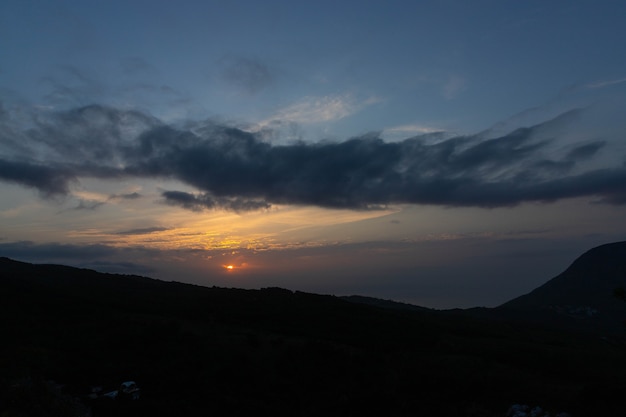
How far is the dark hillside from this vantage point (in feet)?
79.4

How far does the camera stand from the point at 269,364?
33156 millimetres

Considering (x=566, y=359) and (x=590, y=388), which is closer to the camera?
(x=590, y=388)

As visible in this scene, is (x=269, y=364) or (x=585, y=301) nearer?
(x=269, y=364)

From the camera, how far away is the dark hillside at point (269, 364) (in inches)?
952

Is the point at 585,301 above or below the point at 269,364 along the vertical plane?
below

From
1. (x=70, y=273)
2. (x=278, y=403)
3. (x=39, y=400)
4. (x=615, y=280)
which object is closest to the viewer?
(x=39, y=400)

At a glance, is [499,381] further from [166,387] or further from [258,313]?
[258,313]

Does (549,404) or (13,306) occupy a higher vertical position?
(13,306)

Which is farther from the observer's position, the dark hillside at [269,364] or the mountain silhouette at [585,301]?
the mountain silhouette at [585,301]

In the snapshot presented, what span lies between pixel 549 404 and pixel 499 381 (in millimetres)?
5146

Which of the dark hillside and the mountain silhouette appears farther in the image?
the mountain silhouette

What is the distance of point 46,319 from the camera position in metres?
42.3

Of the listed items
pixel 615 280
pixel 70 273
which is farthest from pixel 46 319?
pixel 615 280

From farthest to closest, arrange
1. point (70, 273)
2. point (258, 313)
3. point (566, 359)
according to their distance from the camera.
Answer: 1. point (70, 273)
2. point (258, 313)
3. point (566, 359)
